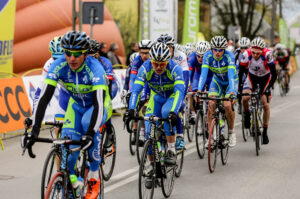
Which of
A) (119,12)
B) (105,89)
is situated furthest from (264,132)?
(119,12)

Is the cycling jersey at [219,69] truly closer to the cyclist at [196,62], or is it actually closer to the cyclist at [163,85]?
the cyclist at [196,62]

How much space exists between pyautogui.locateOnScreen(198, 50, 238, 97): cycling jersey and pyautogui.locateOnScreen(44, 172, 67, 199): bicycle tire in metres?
5.34

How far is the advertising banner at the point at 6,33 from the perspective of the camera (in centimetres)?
1505

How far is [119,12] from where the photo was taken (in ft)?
141

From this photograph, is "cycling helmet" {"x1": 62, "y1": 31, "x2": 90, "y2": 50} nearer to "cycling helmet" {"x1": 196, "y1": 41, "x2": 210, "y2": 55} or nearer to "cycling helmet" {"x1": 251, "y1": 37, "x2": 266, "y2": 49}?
"cycling helmet" {"x1": 251, "y1": 37, "x2": 266, "y2": 49}

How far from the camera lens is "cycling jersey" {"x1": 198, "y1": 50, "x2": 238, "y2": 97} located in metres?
10.9

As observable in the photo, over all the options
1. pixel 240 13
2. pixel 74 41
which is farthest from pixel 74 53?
pixel 240 13

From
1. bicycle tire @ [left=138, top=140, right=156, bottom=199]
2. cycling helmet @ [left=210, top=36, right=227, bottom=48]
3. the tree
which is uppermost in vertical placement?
the tree

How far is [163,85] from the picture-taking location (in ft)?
27.7

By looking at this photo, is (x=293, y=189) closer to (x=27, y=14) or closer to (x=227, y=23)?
(x=27, y=14)

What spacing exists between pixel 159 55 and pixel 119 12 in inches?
1400

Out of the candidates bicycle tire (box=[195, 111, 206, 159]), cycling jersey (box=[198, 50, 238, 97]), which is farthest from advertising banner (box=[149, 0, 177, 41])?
cycling jersey (box=[198, 50, 238, 97])

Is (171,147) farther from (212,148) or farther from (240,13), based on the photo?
(240,13)

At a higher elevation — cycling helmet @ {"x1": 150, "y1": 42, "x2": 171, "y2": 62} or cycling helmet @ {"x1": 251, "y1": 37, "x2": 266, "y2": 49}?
cycling helmet @ {"x1": 251, "y1": 37, "x2": 266, "y2": 49}
